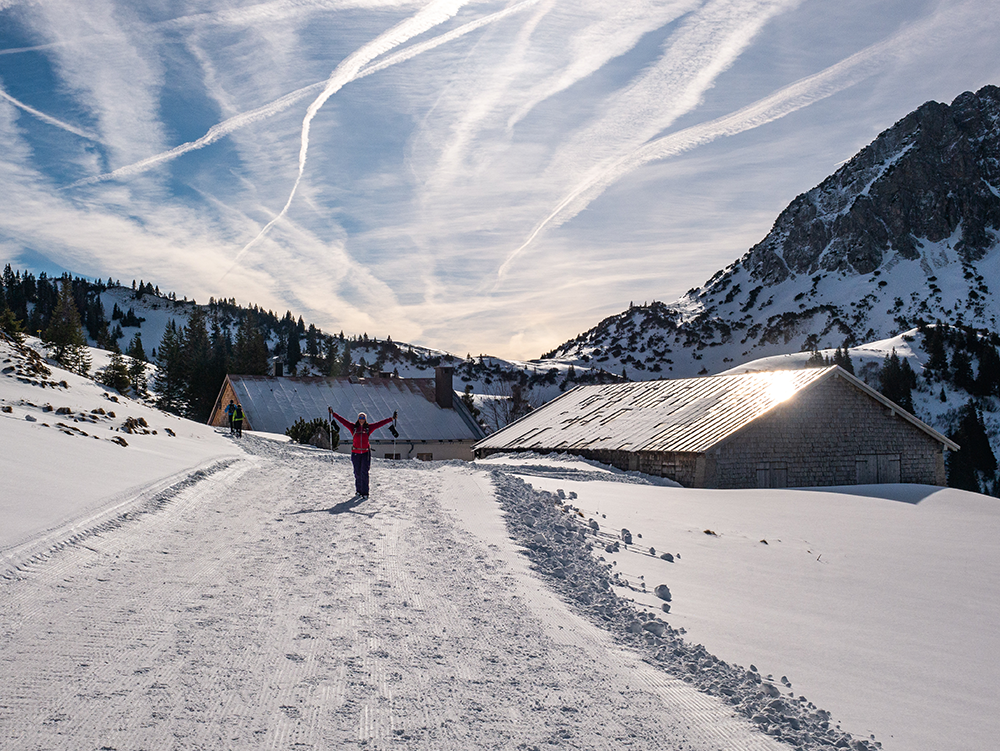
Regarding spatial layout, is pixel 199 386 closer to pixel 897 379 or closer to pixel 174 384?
pixel 174 384

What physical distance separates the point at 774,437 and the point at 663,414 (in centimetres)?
574

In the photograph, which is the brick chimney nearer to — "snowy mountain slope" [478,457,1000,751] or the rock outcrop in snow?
"snowy mountain slope" [478,457,1000,751]

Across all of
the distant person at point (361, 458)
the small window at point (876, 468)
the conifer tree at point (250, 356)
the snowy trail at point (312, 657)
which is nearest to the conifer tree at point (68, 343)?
the conifer tree at point (250, 356)

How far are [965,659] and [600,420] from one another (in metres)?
25.2

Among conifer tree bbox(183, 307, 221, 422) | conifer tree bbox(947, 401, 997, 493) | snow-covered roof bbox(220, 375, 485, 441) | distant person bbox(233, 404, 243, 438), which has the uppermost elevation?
conifer tree bbox(183, 307, 221, 422)

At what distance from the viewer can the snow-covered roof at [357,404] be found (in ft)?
148

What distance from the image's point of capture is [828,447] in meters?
25.2

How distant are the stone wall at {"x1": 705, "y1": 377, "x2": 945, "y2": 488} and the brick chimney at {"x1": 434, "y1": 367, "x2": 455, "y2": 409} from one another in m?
28.3

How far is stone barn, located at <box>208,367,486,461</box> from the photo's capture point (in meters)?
44.2

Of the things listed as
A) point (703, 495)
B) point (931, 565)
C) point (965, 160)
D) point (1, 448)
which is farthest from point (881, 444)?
point (965, 160)

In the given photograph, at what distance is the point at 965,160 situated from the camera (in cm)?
19838

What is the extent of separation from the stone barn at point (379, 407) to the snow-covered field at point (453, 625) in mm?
30735

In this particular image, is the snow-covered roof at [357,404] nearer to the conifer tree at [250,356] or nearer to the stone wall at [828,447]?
the stone wall at [828,447]

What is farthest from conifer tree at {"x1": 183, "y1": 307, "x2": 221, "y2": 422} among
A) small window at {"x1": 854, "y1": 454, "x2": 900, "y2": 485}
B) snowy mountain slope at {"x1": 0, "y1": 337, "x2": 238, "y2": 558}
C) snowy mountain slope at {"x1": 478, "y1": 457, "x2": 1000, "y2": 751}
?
snowy mountain slope at {"x1": 478, "y1": 457, "x2": 1000, "y2": 751}
